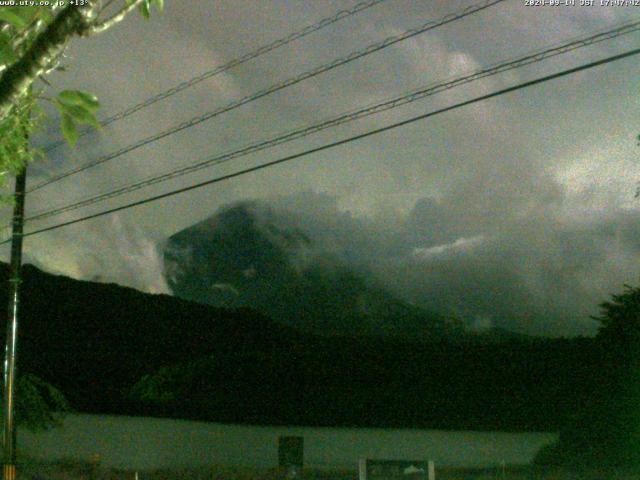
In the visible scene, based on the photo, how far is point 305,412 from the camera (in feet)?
68.0

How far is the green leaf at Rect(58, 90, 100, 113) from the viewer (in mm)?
3628

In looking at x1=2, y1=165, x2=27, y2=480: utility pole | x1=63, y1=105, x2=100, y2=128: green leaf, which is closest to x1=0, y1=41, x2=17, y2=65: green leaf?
x1=63, y1=105, x2=100, y2=128: green leaf

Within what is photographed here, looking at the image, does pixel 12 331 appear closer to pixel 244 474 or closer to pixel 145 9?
pixel 244 474

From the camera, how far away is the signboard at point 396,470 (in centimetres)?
1020

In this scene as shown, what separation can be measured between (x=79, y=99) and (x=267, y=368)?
19.4 meters

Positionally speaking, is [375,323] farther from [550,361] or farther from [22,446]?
[22,446]

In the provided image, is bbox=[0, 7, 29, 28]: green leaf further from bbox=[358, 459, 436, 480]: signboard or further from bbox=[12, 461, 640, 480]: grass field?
bbox=[12, 461, 640, 480]: grass field

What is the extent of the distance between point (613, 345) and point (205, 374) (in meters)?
10.9

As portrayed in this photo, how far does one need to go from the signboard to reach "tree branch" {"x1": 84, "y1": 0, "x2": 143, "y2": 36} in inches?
291

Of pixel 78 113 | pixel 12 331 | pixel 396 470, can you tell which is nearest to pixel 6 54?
pixel 78 113

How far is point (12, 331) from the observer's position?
59.8 ft

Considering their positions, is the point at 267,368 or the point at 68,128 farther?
the point at 267,368

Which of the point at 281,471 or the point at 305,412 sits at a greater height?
the point at 305,412

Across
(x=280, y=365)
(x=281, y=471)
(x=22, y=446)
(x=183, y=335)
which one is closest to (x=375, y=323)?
(x=280, y=365)
